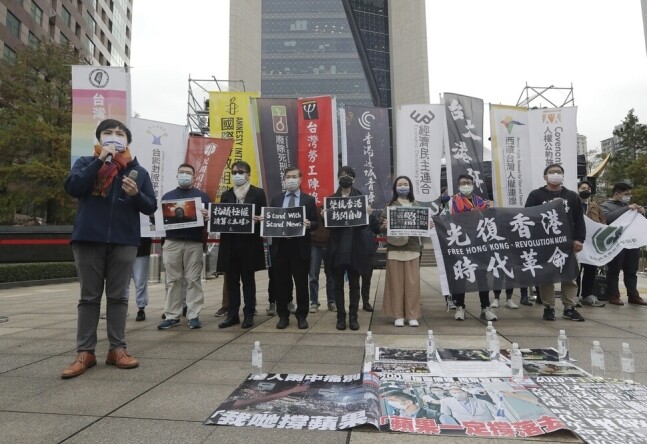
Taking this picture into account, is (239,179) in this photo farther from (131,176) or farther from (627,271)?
(627,271)

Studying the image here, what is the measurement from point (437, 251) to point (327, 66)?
51.9m

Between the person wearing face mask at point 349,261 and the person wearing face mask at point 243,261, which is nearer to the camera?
the person wearing face mask at point 349,261

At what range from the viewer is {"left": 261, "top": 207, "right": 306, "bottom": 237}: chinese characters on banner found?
493 cm

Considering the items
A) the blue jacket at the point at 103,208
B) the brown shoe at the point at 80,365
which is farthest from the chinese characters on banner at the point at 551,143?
the brown shoe at the point at 80,365

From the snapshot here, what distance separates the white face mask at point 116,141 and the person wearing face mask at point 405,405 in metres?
3.11

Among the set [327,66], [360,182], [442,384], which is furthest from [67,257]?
[327,66]

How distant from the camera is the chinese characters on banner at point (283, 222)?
493 cm

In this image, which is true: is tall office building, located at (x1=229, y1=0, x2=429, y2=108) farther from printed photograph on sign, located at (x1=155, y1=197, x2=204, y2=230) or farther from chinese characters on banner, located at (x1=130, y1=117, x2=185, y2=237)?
printed photograph on sign, located at (x1=155, y1=197, x2=204, y2=230)

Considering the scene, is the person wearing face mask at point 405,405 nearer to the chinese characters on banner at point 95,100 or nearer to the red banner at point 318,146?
the red banner at point 318,146

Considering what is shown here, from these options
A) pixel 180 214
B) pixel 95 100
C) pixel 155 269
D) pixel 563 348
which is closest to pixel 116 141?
pixel 180 214

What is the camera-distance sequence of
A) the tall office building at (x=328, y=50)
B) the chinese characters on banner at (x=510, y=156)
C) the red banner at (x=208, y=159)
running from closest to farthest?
the red banner at (x=208, y=159) → the chinese characters on banner at (x=510, y=156) → the tall office building at (x=328, y=50)

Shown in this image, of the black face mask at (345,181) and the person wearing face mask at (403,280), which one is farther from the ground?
the black face mask at (345,181)

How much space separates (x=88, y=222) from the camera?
3453mm

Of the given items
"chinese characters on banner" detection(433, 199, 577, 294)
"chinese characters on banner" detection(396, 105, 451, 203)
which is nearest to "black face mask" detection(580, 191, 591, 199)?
"chinese characters on banner" detection(433, 199, 577, 294)
